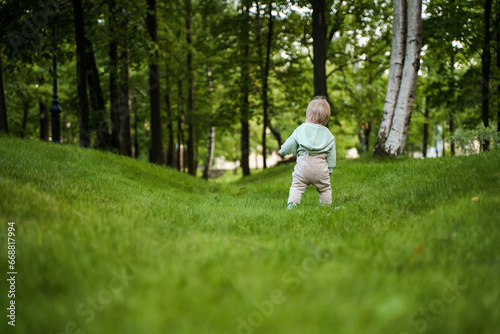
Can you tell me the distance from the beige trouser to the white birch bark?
16.8 ft

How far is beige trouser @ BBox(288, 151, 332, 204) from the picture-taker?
5.63 metres

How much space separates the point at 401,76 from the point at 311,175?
6475 mm

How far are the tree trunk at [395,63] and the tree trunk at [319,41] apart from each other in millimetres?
2642

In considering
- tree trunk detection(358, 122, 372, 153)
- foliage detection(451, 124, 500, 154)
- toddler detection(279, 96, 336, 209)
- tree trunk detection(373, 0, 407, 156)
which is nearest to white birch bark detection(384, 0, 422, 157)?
tree trunk detection(373, 0, 407, 156)

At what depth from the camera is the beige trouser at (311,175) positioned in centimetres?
563

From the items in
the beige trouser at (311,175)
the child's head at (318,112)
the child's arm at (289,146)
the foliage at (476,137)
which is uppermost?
the child's head at (318,112)

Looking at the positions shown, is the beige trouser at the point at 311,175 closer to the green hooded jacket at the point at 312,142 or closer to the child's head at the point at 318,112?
the green hooded jacket at the point at 312,142

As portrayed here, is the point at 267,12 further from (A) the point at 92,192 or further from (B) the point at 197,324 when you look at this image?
(B) the point at 197,324

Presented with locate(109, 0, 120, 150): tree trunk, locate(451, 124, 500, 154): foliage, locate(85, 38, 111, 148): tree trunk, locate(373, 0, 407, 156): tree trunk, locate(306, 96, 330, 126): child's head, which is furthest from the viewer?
locate(85, 38, 111, 148): tree trunk

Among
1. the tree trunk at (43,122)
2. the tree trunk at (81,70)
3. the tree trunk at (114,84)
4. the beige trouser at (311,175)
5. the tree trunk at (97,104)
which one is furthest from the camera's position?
the tree trunk at (43,122)

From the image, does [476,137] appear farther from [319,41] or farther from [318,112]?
[318,112]

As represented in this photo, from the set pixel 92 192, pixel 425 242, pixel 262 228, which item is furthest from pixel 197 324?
pixel 92 192

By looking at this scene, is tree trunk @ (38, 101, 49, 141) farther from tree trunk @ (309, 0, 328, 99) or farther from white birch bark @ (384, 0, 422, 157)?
white birch bark @ (384, 0, 422, 157)

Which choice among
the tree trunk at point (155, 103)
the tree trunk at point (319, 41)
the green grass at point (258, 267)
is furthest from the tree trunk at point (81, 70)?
the tree trunk at point (319, 41)
